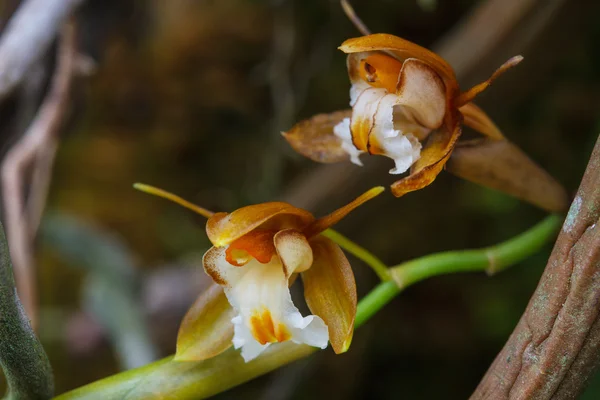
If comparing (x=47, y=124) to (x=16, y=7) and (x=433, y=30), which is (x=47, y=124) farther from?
(x=433, y=30)

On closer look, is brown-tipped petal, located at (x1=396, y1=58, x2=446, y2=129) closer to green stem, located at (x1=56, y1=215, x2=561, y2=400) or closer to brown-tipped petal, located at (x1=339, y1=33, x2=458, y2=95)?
brown-tipped petal, located at (x1=339, y1=33, x2=458, y2=95)

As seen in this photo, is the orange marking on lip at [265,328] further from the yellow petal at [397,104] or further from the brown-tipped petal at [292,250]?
the yellow petal at [397,104]

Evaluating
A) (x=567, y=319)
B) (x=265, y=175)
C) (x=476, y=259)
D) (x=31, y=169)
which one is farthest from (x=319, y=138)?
(x=265, y=175)

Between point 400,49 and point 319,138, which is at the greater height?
point 400,49

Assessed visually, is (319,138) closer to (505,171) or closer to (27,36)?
(505,171)

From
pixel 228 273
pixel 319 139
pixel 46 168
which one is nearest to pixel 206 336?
pixel 228 273

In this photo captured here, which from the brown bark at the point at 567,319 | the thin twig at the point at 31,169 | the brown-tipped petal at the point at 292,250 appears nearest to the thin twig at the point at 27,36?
the thin twig at the point at 31,169
